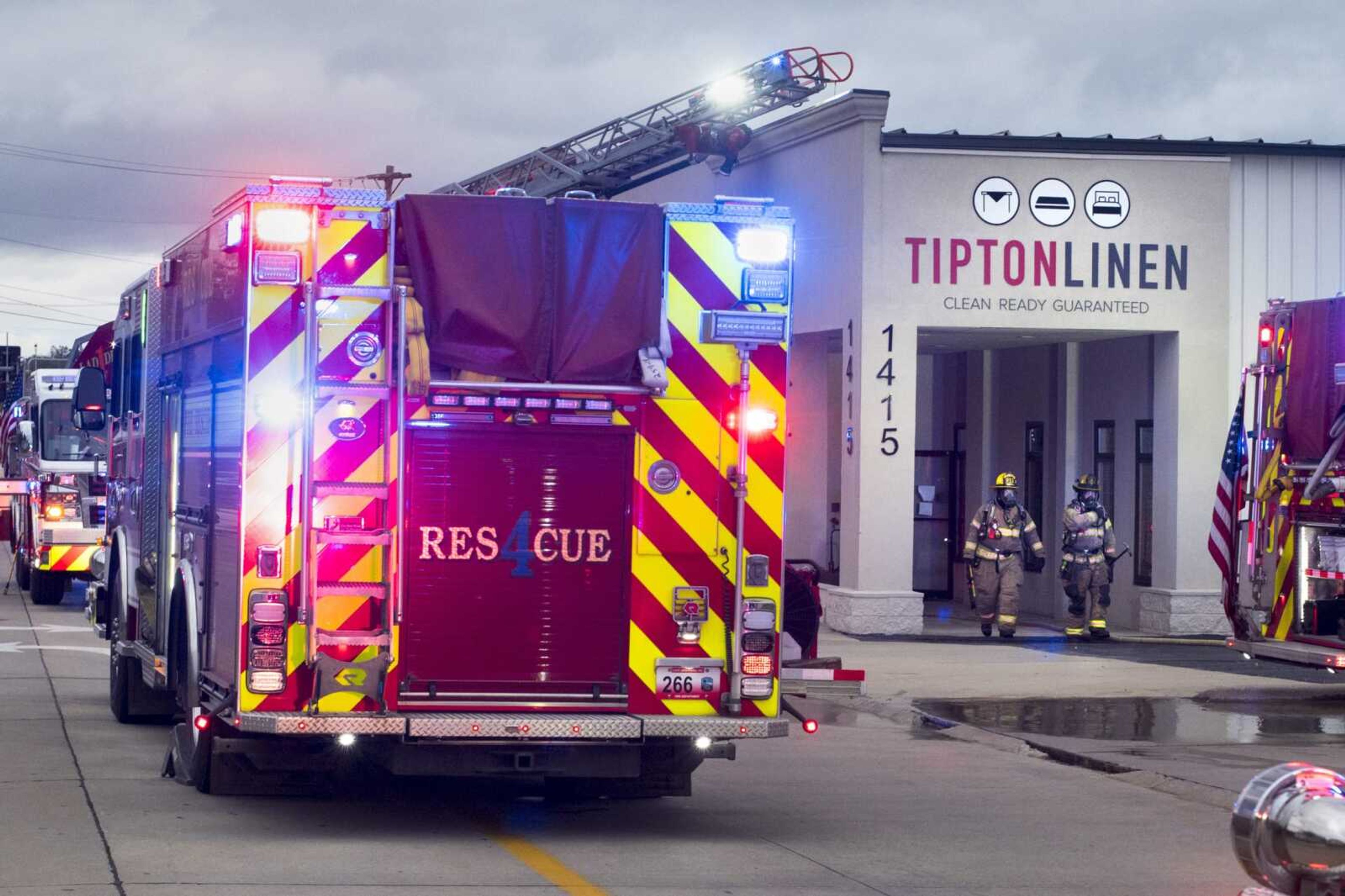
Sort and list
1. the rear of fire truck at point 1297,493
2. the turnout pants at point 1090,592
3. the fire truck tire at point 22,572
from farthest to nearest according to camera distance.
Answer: the fire truck tire at point 22,572, the turnout pants at point 1090,592, the rear of fire truck at point 1297,493

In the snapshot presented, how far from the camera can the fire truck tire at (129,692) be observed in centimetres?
1266

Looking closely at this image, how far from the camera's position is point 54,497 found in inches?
961

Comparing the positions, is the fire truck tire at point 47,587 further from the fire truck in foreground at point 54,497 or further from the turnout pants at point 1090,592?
the turnout pants at point 1090,592

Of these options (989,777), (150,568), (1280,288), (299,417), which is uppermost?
(1280,288)

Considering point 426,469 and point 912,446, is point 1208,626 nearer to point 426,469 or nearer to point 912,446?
point 912,446

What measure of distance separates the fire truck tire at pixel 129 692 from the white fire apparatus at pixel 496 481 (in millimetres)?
3618

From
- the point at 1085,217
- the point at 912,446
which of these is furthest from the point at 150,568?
the point at 1085,217

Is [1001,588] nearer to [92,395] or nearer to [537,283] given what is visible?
[92,395]

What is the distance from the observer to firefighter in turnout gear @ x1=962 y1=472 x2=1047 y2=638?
2064cm

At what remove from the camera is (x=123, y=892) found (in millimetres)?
7465

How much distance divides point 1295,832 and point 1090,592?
1792cm

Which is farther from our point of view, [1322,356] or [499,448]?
[1322,356]

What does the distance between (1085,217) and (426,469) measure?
13.8 meters

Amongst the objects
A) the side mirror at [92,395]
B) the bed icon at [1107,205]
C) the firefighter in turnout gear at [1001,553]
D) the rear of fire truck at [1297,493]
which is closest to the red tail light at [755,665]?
the side mirror at [92,395]
